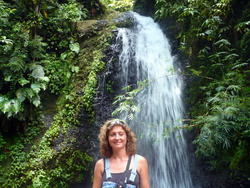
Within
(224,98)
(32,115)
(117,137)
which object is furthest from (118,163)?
(32,115)

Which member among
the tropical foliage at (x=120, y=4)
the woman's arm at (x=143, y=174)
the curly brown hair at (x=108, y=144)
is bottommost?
the woman's arm at (x=143, y=174)

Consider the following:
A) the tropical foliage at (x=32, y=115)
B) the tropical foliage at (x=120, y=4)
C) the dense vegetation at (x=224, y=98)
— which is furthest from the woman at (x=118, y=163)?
the tropical foliage at (x=120, y=4)

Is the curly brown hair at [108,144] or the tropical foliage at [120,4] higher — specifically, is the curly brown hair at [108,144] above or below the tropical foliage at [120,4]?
below

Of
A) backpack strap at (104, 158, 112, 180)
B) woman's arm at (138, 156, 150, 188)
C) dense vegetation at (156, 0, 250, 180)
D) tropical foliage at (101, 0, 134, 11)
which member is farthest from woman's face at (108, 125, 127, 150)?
tropical foliage at (101, 0, 134, 11)

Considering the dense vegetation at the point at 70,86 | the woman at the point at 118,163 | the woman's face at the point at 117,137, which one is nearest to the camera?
the woman at the point at 118,163

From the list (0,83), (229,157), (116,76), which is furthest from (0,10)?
(229,157)

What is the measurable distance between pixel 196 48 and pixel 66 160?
5442 millimetres

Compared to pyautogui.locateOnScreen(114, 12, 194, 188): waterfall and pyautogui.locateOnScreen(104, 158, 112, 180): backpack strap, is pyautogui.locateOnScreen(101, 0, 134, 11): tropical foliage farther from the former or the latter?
pyautogui.locateOnScreen(104, 158, 112, 180): backpack strap

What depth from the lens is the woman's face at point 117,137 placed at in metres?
→ 1.95

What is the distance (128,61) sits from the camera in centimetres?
673

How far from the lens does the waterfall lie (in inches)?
216

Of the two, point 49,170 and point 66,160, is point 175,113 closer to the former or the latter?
point 66,160

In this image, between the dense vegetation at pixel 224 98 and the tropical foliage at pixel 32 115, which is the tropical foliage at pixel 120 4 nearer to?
the dense vegetation at pixel 224 98

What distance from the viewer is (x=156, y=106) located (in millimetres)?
6211
